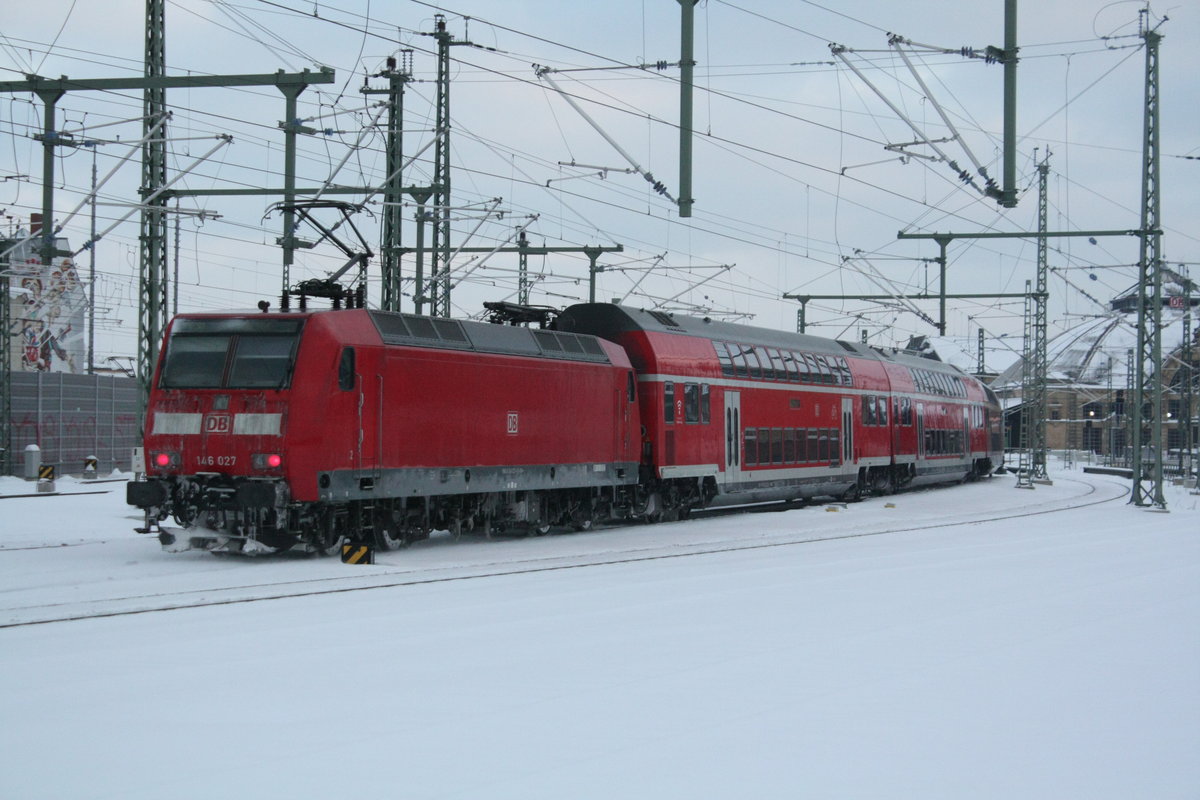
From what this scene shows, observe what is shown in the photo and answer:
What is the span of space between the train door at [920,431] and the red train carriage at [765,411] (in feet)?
0.17

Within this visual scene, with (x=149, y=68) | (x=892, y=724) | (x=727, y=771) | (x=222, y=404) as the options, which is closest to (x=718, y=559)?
(x=222, y=404)

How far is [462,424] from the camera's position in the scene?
714 inches

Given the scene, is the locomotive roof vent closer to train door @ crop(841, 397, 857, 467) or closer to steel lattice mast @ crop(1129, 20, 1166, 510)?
train door @ crop(841, 397, 857, 467)

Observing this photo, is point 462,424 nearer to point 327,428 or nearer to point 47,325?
point 327,428

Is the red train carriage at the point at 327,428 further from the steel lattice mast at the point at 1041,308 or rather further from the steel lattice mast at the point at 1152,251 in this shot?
the steel lattice mast at the point at 1041,308

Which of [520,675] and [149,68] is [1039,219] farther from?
[520,675]

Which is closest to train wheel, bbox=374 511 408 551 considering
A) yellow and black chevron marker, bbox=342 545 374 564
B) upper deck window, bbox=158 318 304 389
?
yellow and black chevron marker, bbox=342 545 374 564

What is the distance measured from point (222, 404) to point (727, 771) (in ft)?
36.5

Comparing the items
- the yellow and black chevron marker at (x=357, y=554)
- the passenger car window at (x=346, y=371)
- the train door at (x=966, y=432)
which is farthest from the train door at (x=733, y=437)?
the train door at (x=966, y=432)

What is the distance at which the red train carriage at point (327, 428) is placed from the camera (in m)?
15.6

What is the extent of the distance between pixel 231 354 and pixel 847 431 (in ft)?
A: 61.8

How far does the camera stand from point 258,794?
5.89m

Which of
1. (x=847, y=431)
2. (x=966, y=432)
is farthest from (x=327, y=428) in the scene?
(x=966, y=432)

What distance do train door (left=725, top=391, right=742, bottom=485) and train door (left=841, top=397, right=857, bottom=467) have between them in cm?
568
